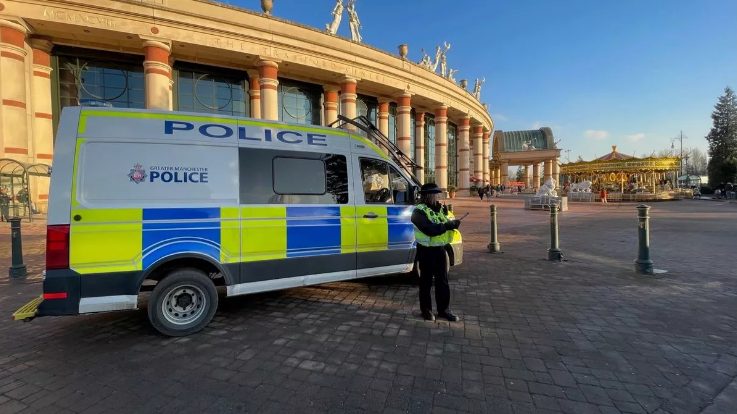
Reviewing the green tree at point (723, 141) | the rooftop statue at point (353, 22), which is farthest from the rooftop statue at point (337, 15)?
the green tree at point (723, 141)

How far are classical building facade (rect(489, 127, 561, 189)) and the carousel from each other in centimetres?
998

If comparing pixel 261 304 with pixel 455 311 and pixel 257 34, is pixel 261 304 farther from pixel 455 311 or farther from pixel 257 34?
pixel 257 34

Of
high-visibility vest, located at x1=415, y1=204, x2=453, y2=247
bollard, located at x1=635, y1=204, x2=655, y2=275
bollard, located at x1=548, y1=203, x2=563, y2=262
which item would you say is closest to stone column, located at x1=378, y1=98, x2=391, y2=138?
bollard, located at x1=548, y1=203, x2=563, y2=262

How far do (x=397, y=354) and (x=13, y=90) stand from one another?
22.6 metres

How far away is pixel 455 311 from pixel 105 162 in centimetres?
457

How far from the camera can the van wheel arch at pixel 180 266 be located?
3822mm

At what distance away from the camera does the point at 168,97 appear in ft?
63.2

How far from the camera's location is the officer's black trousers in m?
4.16

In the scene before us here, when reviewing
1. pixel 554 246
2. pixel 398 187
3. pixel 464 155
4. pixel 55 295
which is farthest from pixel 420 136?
pixel 55 295

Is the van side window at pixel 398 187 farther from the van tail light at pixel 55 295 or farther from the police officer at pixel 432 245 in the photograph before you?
the van tail light at pixel 55 295

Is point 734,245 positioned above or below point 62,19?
below

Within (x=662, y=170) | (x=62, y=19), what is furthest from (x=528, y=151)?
(x=62, y=19)

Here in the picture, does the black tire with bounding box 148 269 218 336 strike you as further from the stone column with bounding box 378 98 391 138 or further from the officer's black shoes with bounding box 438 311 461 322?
the stone column with bounding box 378 98 391 138

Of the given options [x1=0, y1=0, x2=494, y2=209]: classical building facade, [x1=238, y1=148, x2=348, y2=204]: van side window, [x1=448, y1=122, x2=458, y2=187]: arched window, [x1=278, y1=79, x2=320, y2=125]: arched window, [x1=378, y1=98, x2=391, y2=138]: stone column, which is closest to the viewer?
[x1=238, y1=148, x2=348, y2=204]: van side window
